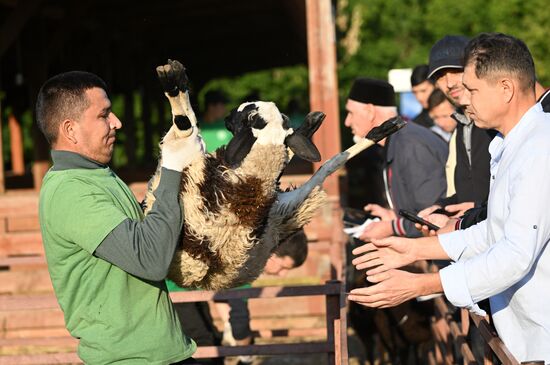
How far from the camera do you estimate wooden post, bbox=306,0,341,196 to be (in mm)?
8711

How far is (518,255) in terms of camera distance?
260 cm

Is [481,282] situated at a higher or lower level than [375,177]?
higher

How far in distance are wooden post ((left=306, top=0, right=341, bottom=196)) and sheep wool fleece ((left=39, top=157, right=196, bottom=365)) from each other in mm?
5861

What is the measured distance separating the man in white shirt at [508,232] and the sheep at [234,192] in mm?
365

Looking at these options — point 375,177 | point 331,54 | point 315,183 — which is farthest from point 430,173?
point 375,177

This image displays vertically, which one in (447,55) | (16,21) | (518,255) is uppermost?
(16,21)

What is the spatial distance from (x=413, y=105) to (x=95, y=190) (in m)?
11.4

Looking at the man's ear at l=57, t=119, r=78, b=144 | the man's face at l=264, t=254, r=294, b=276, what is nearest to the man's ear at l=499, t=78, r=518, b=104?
the man's ear at l=57, t=119, r=78, b=144

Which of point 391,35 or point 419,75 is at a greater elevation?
point 391,35

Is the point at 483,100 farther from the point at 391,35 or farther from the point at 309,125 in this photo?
the point at 391,35

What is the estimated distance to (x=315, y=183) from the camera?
126 inches

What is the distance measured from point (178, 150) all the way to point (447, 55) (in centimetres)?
227

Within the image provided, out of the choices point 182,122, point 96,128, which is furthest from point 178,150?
point 96,128

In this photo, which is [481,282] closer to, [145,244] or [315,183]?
[315,183]
